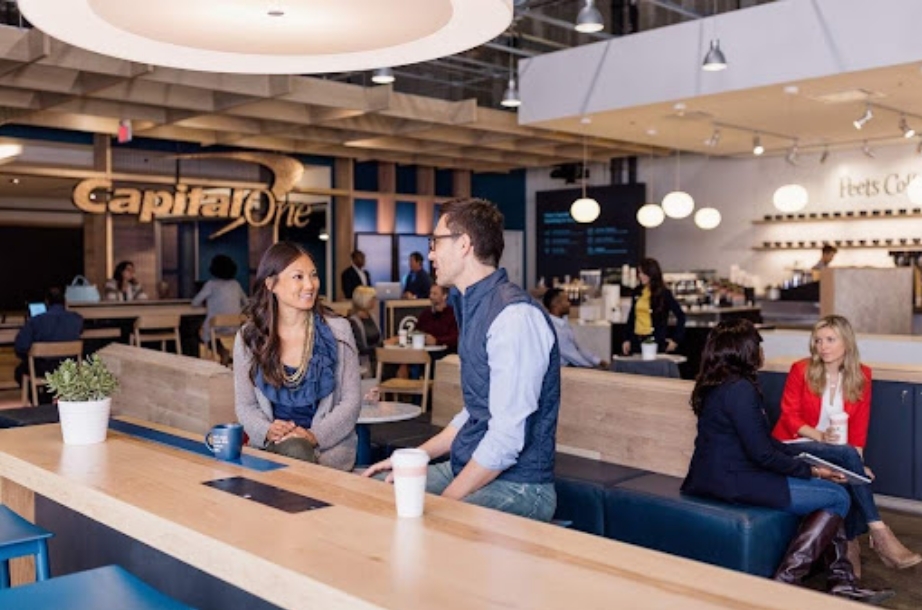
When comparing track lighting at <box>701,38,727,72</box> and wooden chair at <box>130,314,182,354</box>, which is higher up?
track lighting at <box>701,38,727,72</box>

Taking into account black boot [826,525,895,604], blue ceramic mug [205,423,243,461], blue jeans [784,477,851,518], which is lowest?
black boot [826,525,895,604]

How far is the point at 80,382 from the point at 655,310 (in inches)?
264

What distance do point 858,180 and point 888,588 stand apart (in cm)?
1005

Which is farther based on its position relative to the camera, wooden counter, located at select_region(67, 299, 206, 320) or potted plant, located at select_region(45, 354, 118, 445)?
wooden counter, located at select_region(67, 299, 206, 320)

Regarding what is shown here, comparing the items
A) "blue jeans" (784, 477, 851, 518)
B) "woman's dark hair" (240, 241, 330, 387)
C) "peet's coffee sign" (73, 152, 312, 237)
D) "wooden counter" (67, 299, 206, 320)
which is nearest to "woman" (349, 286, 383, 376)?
"wooden counter" (67, 299, 206, 320)

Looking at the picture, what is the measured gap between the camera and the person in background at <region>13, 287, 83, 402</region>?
8.91 m

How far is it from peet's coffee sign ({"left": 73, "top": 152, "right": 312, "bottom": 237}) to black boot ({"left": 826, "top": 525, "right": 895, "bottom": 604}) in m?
10.5

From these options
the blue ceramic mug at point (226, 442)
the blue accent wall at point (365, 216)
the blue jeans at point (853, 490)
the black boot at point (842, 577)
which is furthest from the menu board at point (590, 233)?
the blue ceramic mug at point (226, 442)

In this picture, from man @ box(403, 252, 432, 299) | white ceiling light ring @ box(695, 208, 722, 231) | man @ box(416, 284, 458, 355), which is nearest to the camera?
man @ box(416, 284, 458, 355)

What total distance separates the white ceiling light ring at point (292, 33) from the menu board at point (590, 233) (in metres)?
12.6

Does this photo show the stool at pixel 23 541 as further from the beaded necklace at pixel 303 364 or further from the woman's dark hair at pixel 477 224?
the woman's dark hair at pixel 477 224

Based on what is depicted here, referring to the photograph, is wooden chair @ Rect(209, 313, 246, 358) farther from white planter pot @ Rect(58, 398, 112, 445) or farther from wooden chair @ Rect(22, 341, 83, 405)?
white planter pot @ Rect(58, 398, 112, 445)

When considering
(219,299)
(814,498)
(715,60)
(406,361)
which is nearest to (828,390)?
(814,498)

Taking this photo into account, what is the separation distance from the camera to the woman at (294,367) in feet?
11.9
